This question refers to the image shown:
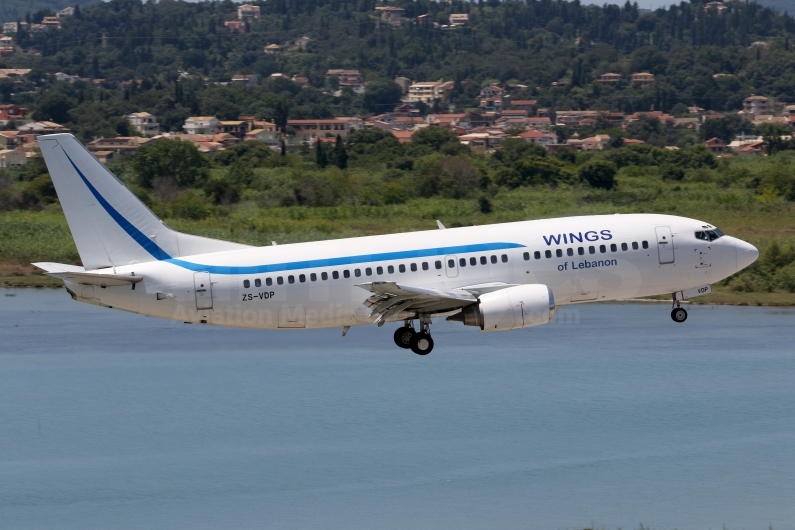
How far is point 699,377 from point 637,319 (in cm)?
1715

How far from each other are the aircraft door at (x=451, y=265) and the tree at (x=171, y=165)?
303ft

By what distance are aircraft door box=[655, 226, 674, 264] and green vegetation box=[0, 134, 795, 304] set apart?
4257 cm

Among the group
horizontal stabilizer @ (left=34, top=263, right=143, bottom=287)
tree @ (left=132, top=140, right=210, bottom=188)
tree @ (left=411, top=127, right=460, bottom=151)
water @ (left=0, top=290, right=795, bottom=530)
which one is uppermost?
horizontal stabilizer @ (left=34, top=263, right=143, bottom=287)

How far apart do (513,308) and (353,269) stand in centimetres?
604

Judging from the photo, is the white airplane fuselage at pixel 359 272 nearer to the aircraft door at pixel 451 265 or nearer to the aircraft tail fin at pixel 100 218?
the aircraft door at pixel 451 265

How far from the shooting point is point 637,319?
299 ft

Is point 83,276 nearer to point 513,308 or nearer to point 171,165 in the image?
point 513,308

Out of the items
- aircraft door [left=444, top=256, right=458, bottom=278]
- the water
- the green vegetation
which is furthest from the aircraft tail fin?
the green vegetation

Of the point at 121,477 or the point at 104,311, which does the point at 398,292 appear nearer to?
the point at 121,477

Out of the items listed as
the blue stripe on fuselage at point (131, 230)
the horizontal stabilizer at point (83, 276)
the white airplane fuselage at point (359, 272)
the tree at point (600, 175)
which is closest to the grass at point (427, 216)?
the tree at point (600, 175)

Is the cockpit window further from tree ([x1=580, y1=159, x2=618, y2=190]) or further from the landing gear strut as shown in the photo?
tree ([x1=580, y1=159, x2=618, y2=190])

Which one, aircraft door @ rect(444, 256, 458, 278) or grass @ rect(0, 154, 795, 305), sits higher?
aircraft door @ rect(444, 256, 458, 278)

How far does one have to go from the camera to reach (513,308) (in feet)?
152

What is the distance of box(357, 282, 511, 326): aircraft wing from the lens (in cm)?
4491
